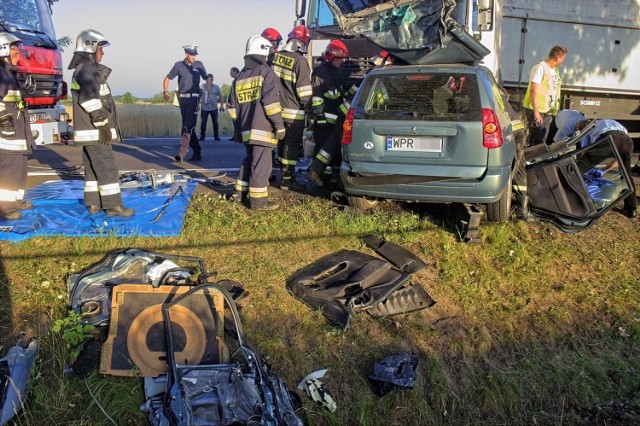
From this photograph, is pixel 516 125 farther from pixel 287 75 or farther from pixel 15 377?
pixel 15 377

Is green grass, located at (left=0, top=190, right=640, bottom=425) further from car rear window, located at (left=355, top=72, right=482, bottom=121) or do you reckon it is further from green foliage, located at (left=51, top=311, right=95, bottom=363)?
car rear window, located at (left=355, top=72, right=482, bottom=121)

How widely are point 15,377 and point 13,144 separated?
10.4 ft

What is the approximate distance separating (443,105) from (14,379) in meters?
4.20

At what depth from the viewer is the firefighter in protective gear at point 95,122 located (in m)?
5.46

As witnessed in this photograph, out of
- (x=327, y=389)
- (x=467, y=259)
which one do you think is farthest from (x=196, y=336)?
(x=467, y=259)

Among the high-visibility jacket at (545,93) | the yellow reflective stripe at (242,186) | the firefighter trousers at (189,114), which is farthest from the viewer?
the firefighter trousers at (189,114)

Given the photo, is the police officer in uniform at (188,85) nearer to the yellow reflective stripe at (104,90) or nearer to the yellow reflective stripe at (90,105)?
the yellow reflective stripe at (104,90)

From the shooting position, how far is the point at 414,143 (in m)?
5.18

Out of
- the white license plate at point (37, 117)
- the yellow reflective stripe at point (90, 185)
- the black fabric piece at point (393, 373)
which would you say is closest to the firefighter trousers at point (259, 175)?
the yellow reflective stripe at point (90, 185)

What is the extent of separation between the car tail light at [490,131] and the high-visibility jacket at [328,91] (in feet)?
9.01

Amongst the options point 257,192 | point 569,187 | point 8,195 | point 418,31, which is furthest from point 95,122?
point 569,187

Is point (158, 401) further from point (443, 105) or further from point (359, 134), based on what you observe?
point (443, 105)

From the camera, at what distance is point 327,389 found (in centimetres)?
384

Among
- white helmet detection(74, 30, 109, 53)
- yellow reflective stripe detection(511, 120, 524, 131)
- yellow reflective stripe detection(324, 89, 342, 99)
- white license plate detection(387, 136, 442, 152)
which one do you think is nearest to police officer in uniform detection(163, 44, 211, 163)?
yellow reflective stripe detection(324, 89, 342, 99)
